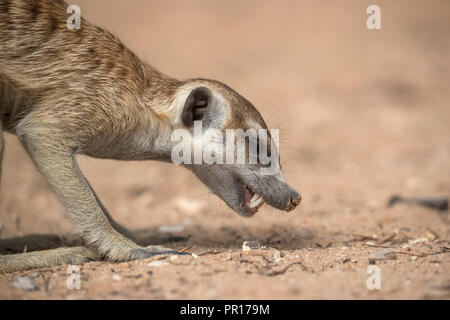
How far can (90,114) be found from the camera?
414cm

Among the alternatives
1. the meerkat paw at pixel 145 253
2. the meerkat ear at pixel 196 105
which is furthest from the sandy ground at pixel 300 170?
the meerkat ear at pixel 196 105

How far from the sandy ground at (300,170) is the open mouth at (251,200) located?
0.37 m

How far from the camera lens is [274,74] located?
13.1 meters

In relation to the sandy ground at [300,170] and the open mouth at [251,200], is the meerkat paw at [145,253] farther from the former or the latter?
the open mouth at [251,200]

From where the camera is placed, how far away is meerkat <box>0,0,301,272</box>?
404 centimetres

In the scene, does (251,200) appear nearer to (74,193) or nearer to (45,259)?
(74,193)

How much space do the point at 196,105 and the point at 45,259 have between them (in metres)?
1.72

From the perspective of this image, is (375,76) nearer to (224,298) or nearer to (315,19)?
(315,19)

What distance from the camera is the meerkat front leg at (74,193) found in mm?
3994

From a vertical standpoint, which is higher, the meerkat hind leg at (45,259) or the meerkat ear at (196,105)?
the meerkat ear at (196,105)

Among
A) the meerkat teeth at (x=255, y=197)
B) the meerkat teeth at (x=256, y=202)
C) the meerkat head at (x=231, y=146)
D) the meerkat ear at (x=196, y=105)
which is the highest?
the meerkat ear at (x=196, y=105)

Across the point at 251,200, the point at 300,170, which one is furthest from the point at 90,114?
the point at 300,170

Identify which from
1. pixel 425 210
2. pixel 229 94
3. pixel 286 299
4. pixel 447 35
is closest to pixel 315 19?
pixel 447 35

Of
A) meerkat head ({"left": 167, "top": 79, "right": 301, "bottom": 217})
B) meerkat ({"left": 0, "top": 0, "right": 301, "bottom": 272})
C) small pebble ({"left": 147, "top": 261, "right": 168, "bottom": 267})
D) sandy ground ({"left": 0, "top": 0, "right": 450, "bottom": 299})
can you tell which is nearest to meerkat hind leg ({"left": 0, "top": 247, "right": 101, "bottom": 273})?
meerkat ({"left": 0, "top": 0, "right": 301, "bottom": 272})
